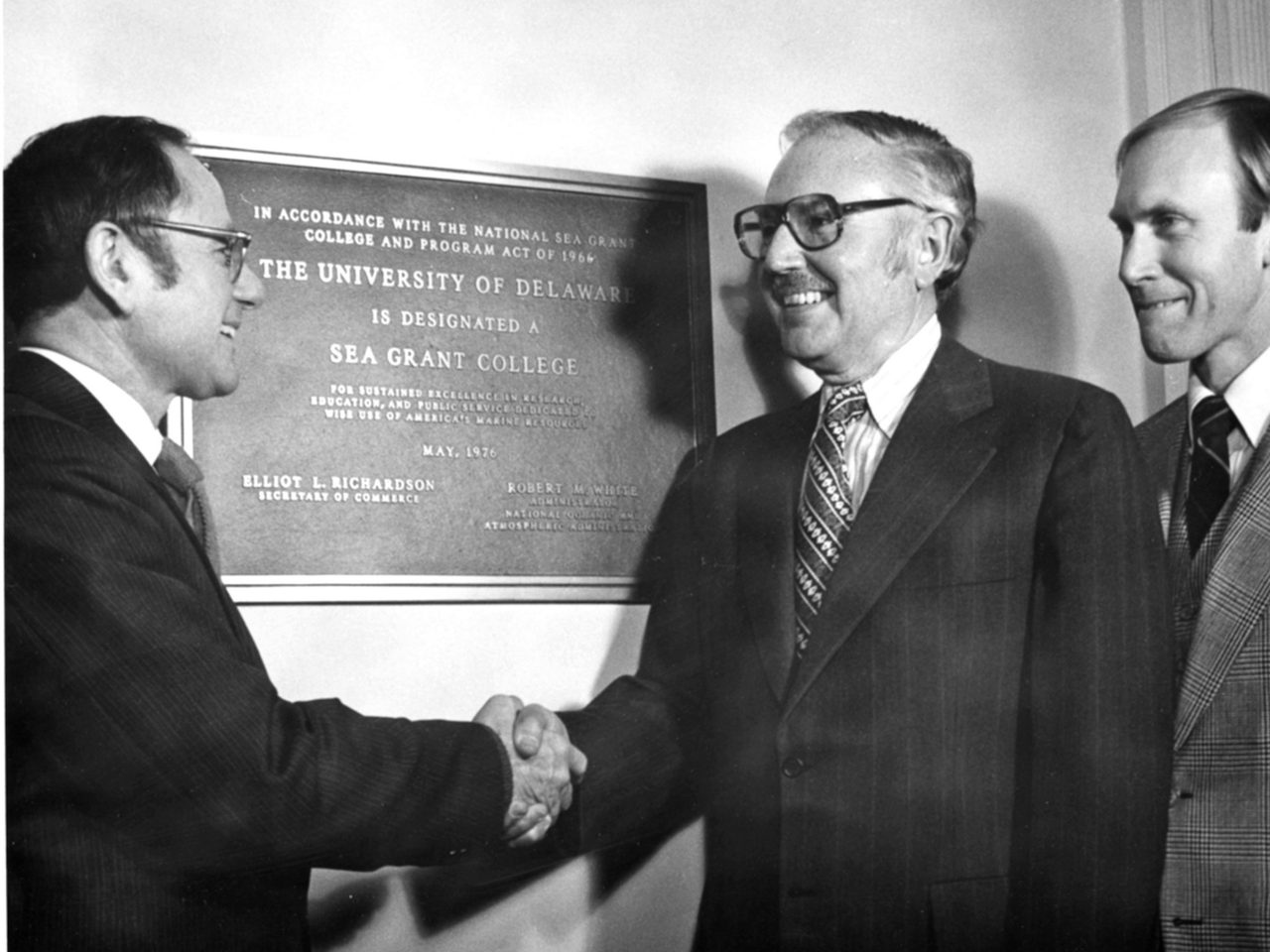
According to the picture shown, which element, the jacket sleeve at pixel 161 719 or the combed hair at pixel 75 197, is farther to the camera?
the combed hair at pixel 75 197

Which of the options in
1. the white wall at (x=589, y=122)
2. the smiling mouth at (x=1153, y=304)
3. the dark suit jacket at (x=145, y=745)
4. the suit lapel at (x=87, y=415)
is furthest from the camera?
the smiling mouth at (x=1153, y=304)

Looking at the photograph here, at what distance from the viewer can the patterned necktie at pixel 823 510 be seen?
228cm

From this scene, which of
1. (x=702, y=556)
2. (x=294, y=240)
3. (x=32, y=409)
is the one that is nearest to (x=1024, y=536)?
(x=702, y=556)

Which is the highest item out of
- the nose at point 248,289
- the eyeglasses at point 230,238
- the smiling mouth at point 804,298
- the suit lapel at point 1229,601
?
the eyeglasses at point 230,238

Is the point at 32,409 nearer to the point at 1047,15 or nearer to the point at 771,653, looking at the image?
the point at 771,653

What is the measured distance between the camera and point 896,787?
7.29 feet

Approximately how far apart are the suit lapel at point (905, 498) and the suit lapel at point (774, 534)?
0.05 m

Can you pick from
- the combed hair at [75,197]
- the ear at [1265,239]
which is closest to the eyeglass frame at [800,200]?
the ear at [1265,239]

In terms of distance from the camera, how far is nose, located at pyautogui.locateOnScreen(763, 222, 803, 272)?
7.78 feet

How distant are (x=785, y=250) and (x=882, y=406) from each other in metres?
0.26

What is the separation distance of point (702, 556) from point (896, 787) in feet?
1.32

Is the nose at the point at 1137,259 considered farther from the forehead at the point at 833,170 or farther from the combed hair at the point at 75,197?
the combed hair at the point at 75,197

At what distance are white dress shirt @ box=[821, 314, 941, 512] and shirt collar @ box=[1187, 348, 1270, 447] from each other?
1.38 feet

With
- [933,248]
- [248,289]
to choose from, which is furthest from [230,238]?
[933,248]
